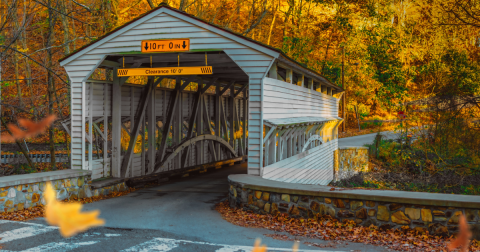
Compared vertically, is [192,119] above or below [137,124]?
above

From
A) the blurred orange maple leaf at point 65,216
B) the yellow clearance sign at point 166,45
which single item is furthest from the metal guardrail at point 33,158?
the blurred orange maple leaf at point 65,216

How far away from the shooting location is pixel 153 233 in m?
7.48

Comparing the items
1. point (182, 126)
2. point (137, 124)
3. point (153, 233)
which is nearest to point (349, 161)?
point (182, 126)

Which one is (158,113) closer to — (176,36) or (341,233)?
(176,36)

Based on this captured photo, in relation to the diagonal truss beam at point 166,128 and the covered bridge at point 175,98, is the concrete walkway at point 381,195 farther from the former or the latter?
the diagonal truss beam at point 166,128

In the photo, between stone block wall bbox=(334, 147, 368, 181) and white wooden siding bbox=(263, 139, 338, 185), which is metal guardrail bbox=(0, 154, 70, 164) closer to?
white wooden siding bbox=(263, 139, 338, 185)

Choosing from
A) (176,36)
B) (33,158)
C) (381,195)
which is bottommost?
(33,158)

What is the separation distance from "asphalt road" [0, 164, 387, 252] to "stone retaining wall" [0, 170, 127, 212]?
0.56m

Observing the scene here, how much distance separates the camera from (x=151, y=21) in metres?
10.9

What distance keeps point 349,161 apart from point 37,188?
1988cm

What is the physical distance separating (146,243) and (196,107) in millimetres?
10274

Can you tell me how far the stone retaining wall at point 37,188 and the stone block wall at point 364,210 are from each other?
4.10m

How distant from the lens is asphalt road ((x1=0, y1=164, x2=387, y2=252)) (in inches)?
257

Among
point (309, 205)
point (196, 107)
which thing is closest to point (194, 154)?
point (196, 107)
